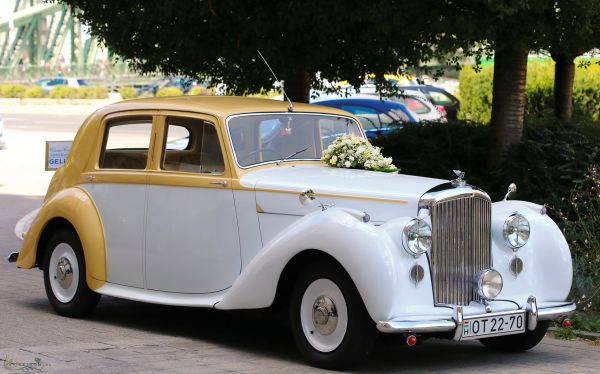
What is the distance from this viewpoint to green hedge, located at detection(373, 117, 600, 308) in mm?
11406

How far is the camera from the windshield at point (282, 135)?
304 inches

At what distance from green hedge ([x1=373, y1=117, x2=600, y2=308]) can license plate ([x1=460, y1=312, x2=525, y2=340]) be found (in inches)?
127

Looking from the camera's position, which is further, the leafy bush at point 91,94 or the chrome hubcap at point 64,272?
the leafy bush at point 91,94

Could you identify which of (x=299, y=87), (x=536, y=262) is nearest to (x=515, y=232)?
(x=536, y=262)

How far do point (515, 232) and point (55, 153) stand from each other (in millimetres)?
5887

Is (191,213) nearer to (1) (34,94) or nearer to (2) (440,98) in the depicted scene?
(2) (440,98)

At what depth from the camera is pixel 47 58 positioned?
326 ft

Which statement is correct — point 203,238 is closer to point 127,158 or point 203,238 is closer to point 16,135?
point 127,158

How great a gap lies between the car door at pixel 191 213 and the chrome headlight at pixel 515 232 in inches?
73.4

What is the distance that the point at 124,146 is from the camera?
8688 millimetres

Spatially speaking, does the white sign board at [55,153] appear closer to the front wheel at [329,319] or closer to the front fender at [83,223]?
the front fender at [83,223]

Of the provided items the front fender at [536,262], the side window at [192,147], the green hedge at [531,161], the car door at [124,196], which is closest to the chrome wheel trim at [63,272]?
the car door at [124,196]

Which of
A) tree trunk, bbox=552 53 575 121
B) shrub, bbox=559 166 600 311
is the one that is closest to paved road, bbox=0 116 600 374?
shrub, bbox=559 166 600 311

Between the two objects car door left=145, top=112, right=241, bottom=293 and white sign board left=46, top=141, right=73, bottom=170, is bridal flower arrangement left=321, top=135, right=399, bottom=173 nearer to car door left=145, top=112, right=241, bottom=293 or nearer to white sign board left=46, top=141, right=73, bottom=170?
car door left=145, top=112, right=241, bottom=293
